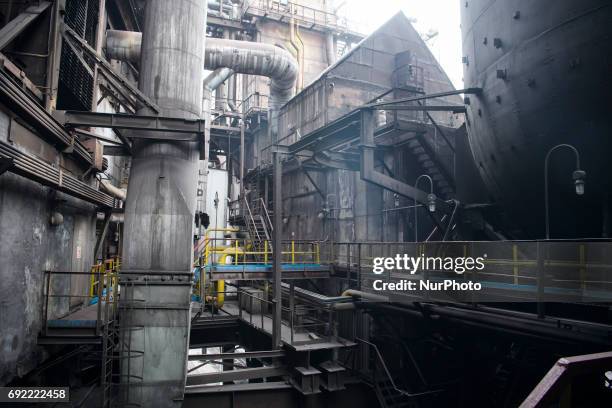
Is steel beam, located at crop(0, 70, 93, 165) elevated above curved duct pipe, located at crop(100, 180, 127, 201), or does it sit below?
above

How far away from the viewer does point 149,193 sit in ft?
27.7

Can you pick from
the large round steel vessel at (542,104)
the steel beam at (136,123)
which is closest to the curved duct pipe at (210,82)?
the steel beam at (136,123)

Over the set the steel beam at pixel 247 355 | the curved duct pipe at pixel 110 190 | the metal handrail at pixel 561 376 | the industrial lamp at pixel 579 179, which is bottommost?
the steel beam at pixel 247 355

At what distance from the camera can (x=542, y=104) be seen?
587cm

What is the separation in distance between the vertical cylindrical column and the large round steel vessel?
596 cm

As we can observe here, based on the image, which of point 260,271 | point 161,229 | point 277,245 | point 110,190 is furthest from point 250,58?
point 161,229

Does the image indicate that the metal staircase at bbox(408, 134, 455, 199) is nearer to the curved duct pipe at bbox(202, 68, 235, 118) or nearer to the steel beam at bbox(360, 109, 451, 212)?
the steel beam at bbox(360, 109, 451, 212)

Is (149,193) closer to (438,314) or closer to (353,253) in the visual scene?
(438,314)

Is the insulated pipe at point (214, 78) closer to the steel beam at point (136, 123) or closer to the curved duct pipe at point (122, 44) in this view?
the curved duct pipe at point (122, 44)

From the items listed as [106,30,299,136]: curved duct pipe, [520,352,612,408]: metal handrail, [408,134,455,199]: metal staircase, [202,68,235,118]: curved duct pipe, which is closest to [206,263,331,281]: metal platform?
[408,134,455,199]: metal staircase

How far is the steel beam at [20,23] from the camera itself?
6551mm

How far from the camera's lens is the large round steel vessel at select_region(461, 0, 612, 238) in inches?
205

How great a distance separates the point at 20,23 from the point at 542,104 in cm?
863

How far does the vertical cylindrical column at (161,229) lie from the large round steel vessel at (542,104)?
5.96 m
